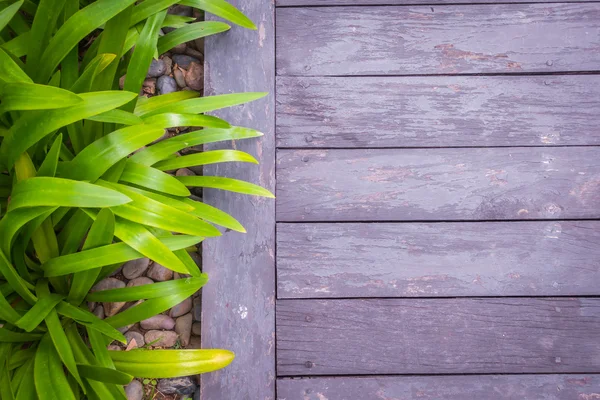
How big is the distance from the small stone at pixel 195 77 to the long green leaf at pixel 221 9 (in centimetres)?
21

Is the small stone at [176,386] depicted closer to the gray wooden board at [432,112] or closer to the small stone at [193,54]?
the gray wooden board at [432,112]

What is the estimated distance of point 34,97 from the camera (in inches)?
42.2

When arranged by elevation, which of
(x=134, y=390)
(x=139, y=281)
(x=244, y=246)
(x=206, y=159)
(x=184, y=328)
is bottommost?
(x=134, y=390)

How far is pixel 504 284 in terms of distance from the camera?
56.4 inches

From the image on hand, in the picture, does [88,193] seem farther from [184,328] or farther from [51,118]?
[184,328]

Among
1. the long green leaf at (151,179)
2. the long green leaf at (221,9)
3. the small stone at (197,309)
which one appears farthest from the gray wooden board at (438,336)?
the long green leaf at (221,9)

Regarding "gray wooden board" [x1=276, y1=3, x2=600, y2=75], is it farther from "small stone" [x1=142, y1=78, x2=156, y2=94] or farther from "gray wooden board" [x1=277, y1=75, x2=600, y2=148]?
"small stone" [x1=142, y1=78, x2=156, y2=94]

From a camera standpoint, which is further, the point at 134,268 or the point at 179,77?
the point at 179,77

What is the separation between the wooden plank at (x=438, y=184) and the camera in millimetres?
1453

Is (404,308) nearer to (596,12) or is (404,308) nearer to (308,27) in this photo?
(308,27)

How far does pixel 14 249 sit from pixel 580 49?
1678 mm

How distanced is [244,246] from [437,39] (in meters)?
0.86

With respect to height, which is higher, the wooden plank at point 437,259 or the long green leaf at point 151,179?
the long green leaf at point 151,179

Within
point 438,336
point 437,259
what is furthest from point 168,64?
point 438,336
